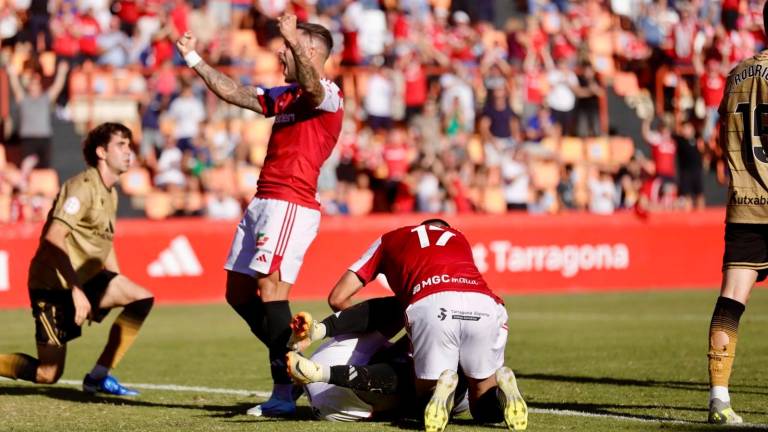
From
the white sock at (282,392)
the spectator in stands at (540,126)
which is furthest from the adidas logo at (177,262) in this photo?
the white sock at (282,392)

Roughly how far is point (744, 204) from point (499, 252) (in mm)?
13860

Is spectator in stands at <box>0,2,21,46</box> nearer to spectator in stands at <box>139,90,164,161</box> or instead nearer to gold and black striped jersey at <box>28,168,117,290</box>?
spectator in stands at <box>139,90,164,161</box>

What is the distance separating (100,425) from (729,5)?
25190 millimetres

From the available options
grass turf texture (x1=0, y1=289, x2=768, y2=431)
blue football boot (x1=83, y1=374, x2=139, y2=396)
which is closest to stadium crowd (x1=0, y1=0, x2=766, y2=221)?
grass turf texture (x1=0, y1=289, x2=768, y2=431)

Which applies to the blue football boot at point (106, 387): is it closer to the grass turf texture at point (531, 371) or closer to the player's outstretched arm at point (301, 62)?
the grass turf texture at point (531, 371)

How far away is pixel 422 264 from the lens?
757 cm

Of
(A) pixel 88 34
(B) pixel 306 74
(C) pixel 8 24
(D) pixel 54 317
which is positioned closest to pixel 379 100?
(A) pixel 88 34

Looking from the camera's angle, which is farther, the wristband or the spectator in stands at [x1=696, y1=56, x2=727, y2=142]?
the spectator in stands at [x1=696, y1=56, x2=727, y2=142]

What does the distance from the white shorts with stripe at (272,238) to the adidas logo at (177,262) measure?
10.7 meters

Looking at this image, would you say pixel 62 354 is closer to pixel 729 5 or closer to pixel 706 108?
pixel 706 108

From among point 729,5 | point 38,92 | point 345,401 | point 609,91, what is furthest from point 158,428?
point 729,5

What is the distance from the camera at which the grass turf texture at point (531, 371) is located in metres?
7.85

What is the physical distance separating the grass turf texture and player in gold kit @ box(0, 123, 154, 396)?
270mm

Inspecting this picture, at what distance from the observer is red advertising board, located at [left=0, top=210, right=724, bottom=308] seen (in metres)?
18.8
